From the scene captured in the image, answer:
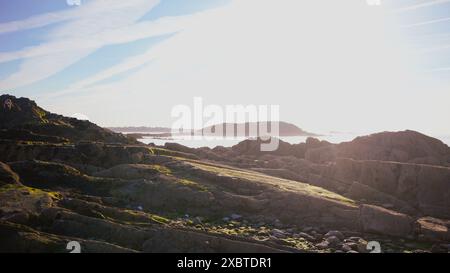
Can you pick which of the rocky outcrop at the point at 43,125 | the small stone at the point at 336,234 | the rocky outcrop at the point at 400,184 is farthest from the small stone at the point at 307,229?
the rocky outcrop at the point at 43,125

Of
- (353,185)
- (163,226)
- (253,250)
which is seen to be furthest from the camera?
(353,185)

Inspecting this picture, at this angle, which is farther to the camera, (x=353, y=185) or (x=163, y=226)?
(x=353, y=185)

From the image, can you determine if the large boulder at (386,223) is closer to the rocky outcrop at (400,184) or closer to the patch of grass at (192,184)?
the rocky outcrop at (400,184)

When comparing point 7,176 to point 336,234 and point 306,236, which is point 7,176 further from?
point 336,234

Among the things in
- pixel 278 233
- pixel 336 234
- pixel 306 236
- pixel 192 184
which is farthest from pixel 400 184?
pixel 192 184

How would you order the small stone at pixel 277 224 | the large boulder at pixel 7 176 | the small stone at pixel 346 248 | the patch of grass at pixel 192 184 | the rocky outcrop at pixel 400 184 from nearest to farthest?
the small stone at pixel 346 248 < the small stone at pixel 277 224 < the large boulder at pixel 7 176 < the patch of grass at pixel 192 184 < the rocky outcrop at pixel 400 184

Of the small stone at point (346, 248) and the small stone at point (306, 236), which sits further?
the small stone at point (306, 236)

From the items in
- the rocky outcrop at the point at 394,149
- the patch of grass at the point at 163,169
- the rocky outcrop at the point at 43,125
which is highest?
the rocky outcrop at the point at 43,125

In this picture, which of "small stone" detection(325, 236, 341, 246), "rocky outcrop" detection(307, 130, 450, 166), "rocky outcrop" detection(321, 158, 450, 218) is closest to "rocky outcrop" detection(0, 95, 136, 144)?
"rocky outcrop" detection(307, 130, 450, 166)

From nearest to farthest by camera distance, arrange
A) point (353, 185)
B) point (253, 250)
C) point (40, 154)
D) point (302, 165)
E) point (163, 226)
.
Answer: point (253, 250)
point (163, 226)
point (353, 185)
point (40, 154)
point (302, 165)
